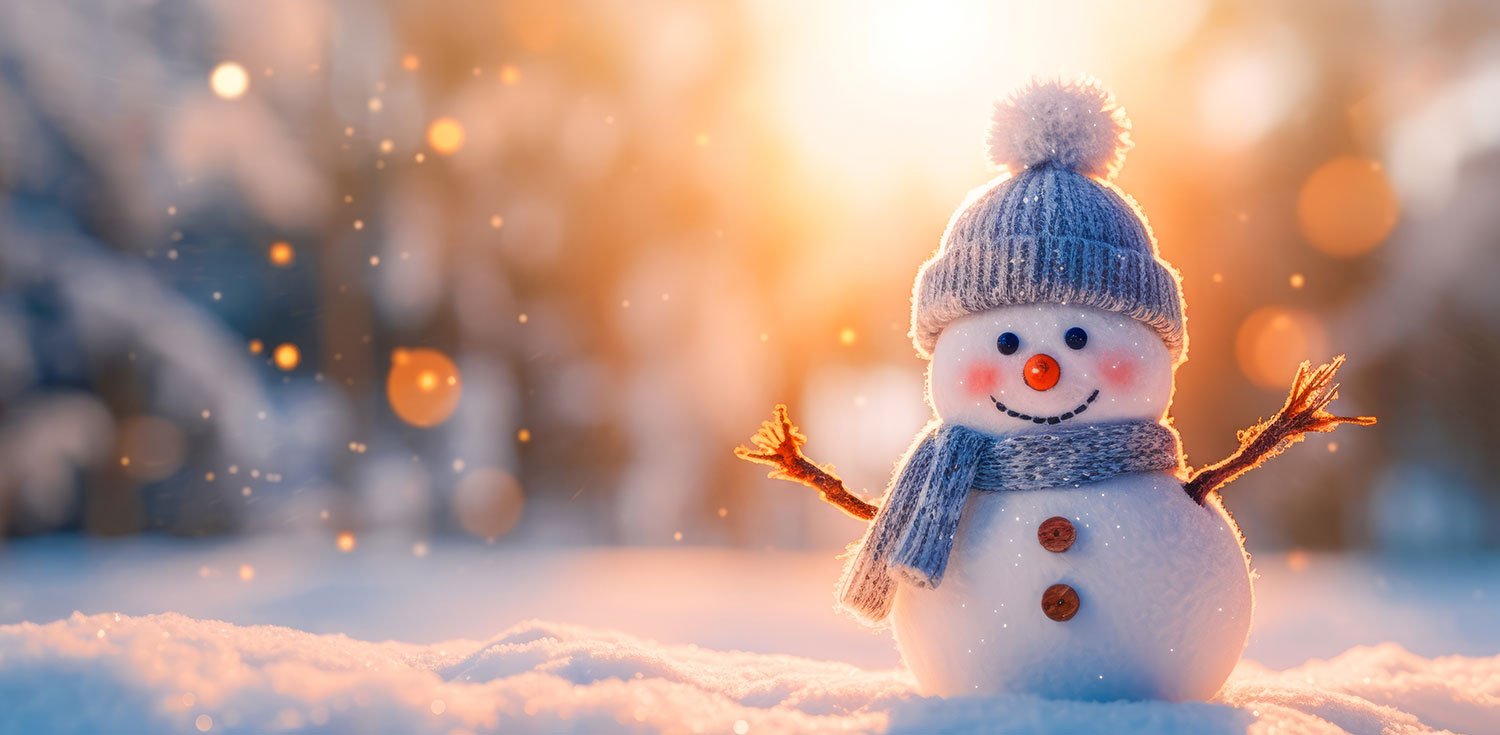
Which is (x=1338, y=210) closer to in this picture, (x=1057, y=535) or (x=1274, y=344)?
(x=1274, y=344)

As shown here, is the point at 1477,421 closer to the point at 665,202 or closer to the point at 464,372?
the point at 665,202

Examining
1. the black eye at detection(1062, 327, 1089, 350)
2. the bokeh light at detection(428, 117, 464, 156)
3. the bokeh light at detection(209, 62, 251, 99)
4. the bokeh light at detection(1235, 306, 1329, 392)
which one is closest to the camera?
the black eye at detection(1062, 327, 1089, 350)

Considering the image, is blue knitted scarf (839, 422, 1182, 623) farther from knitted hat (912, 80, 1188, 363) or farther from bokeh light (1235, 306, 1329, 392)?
bokeh light (1235, 306, 1329, 392)

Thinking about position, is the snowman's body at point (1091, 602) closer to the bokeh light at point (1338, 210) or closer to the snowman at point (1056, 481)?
the snowman at point (1056, 481)

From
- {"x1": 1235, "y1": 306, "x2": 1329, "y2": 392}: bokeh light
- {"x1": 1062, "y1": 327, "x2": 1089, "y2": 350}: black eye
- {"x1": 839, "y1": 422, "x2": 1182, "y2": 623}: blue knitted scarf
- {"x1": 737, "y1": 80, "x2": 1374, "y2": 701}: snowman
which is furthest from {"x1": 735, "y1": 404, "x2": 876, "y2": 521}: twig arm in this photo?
{"x1": 1235, "y1": 306, "x2": 1329, "y2": 392}: bokeh light

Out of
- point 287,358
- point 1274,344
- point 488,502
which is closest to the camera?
point 1274,344

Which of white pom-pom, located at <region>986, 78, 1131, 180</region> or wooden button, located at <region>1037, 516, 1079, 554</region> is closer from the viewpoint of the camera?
wooden button, located at <region>1037, 516, 1079, 554</region>

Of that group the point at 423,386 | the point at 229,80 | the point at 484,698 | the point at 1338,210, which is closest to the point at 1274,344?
the point at 1338,210
